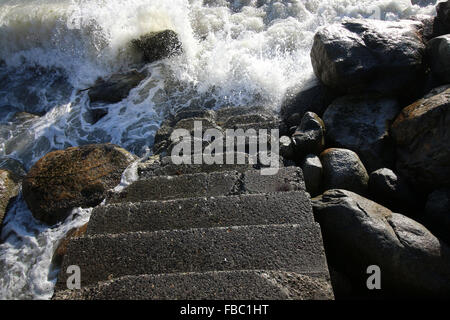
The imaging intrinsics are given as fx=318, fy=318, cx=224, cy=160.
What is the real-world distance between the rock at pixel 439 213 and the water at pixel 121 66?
3.25 meters

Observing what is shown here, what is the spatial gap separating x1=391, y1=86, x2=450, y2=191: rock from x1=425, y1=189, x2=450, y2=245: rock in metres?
0.20

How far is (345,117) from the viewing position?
15.2 feet

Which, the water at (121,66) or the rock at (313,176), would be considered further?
the water at (121,66)

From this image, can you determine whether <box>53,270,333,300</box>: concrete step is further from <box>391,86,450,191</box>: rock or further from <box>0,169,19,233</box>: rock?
<box>0,169,19,233</box>: rock

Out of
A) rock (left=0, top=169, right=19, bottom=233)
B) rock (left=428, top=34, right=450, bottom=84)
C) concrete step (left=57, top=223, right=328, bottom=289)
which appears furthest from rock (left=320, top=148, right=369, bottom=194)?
rock (left=0, top=169, right=19, bottom=233)

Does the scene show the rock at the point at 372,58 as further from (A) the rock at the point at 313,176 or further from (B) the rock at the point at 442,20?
(A) the rock at the point at 313,176

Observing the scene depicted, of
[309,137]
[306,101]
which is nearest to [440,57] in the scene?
[306,101]

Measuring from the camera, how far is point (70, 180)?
4664 millimetres

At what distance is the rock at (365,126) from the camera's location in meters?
4.20

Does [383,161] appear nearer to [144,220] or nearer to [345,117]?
[345,117]

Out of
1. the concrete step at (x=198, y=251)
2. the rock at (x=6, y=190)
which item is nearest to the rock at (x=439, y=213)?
the concrete step at (x=198, y=251)

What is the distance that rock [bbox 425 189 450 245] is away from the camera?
3.23 metres

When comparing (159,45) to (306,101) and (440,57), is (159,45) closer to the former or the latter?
(306,101)

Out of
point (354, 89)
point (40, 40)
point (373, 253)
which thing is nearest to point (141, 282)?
point (373, 253)
